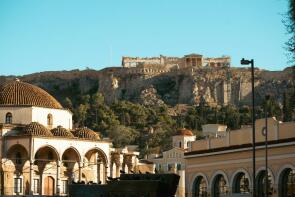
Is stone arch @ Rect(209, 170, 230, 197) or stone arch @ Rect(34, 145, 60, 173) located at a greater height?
Answer: stone arch @ Rect(34, 145, 60, 173)

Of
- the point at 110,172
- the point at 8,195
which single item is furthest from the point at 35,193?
the point at 110,172

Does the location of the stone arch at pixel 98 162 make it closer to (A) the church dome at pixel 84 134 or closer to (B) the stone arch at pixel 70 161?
(A) the church dome at pixel 84 134

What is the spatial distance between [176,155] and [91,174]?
101ft

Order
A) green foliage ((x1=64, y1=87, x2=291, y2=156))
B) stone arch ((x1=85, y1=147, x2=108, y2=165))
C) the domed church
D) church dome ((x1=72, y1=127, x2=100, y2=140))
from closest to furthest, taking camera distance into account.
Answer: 1. the domed church
2. church dome ((x1=72, y1=127, x2=100, y2=140))
3. stone arch ((x1=85, y1=147, x2=108, y2=165))
4. green foliage ((x1=64, y1=87, x2=291, y2=156))

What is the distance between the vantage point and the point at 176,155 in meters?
116

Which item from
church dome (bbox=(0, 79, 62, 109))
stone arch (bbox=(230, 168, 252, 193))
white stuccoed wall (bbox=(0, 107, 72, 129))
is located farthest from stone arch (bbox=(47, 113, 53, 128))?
stone arch (bbox=(230, 168, 252, 193))

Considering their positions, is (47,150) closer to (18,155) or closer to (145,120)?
(18,155)

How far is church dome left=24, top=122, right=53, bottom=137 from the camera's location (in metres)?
78.2

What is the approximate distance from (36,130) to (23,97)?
604 centimetres

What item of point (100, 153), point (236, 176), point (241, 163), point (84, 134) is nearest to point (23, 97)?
point (84, 134)

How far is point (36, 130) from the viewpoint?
3093 inches

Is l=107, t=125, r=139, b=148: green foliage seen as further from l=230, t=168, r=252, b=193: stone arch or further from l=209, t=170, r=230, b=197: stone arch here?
l=230, t=168, r=252, b=193: stone arch

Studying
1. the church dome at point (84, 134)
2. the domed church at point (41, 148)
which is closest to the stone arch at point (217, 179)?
the domed church at point (41, 148)

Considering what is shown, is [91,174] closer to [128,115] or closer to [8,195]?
[8,195]
